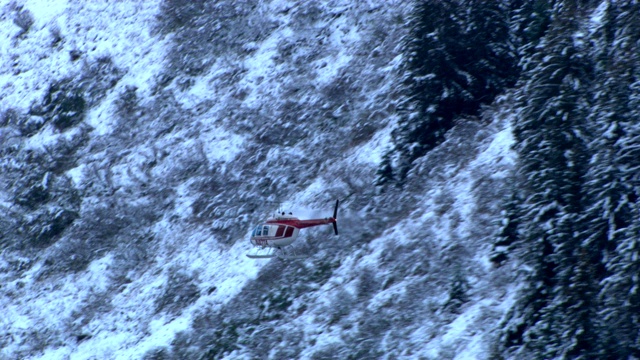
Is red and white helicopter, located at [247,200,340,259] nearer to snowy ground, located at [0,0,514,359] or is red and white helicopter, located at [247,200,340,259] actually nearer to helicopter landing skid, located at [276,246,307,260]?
helicopter landing skid, located at [276,246,307,260]

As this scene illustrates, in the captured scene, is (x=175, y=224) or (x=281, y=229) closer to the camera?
(x=281, y=229)

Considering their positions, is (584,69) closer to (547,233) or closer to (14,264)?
(547,233)

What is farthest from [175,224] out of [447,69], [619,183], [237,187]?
[619,183]

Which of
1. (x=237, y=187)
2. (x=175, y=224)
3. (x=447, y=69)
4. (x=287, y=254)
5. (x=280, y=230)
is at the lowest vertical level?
(x=287, y=254)

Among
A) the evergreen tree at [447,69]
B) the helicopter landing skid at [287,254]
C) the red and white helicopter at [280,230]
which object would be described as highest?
the evergreen tree at [447,69]

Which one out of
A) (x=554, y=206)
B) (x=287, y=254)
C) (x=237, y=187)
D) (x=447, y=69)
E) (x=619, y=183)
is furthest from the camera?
(x=237, y=187)

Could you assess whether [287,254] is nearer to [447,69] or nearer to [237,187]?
[237,187]

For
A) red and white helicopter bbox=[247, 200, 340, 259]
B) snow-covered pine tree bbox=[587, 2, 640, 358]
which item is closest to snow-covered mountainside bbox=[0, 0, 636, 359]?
red and white helicopter bbox=[247, 200, 340, 259]

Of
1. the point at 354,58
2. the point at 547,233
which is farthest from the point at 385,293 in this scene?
the point at 354,58

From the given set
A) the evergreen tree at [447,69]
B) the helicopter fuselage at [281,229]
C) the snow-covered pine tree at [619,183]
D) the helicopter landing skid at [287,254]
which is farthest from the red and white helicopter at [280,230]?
the snow-covered pine tree at [619,183]

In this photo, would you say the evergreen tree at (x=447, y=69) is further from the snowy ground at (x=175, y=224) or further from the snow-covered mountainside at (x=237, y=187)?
the snowy ground at (x=175, y=224)
